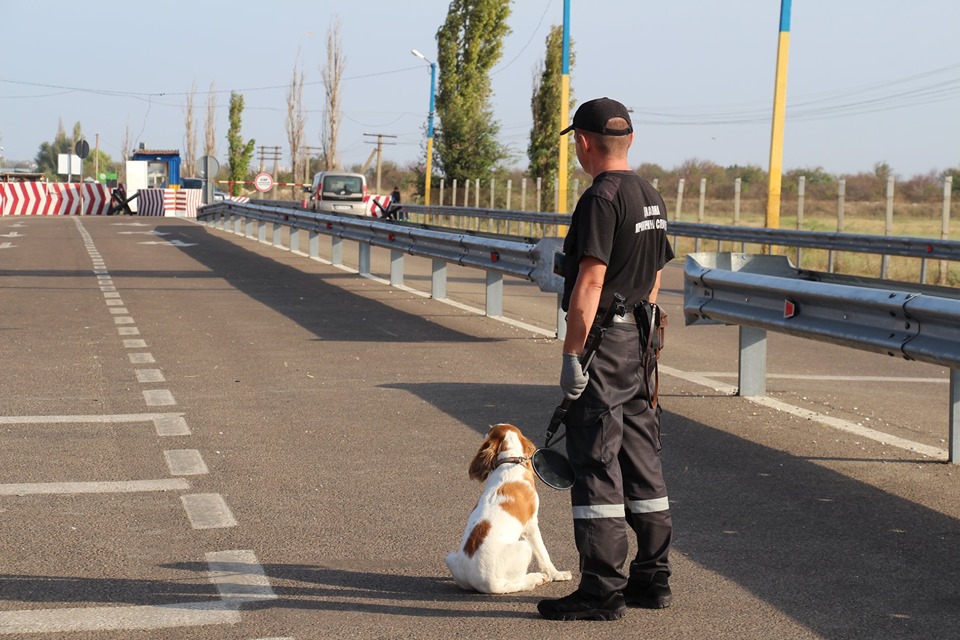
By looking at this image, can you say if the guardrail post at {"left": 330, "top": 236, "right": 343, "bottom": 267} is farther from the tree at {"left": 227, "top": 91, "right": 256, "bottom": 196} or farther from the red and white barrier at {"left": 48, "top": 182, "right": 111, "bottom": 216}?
the tree at {"left": 227, "top": 91, "right": 256, "bottom": 196}

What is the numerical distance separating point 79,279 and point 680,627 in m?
16.4

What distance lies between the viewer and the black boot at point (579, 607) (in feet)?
15.1

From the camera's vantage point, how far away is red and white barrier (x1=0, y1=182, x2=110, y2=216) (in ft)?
196

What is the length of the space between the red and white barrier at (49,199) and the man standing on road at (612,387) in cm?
5830

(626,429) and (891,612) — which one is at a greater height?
(626,429)

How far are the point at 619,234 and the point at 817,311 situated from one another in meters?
3.36

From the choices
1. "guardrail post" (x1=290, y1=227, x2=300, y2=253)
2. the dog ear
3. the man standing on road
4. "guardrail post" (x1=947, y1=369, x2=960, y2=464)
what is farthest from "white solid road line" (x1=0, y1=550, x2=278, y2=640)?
"guardrail post" (x1=290, y1=227, x2=300, y2=253)

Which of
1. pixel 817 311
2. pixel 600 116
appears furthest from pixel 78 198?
pixel 600 116

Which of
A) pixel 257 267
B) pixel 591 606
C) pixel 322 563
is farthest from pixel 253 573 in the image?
pixel 257 267

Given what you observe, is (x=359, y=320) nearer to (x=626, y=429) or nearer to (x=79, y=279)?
(x=79, y=279)

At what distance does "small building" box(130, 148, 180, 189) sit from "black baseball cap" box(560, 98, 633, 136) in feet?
232

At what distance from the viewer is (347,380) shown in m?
10.0

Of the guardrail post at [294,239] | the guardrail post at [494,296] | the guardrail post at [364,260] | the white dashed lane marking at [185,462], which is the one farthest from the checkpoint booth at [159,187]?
the white dashed lane marking at [185,462]

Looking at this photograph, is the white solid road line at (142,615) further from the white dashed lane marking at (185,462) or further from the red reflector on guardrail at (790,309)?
the red reflector on guardrail at (790,309)
